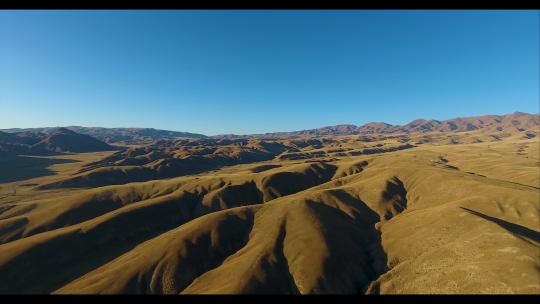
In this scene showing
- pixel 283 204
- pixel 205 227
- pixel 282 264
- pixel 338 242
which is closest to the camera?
pixel 282 264

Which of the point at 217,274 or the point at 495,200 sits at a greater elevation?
the point at 495,200

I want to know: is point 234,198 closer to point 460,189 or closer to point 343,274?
point 343,274

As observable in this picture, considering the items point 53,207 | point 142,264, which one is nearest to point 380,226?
point 142,264

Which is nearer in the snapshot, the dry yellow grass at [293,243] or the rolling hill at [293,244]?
the rolling hill at [293,244]

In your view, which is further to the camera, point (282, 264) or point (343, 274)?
point (282, 264)

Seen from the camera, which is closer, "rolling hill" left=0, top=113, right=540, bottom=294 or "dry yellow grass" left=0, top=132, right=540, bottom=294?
"rolling hill" left=0, top=113, right=540, bottom=294

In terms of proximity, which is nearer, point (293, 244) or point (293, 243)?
point (293, 244)

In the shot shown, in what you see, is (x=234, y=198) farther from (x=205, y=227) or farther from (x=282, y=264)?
(x=282, y=264)

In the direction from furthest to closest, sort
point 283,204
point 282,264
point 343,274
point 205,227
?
point 283,204 → point 205,227 → point 282,264 → point 343,274

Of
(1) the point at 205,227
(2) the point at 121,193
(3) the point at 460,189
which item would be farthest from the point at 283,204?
Result: (2) the point at 121,193

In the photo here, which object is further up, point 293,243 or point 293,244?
point 293,243
